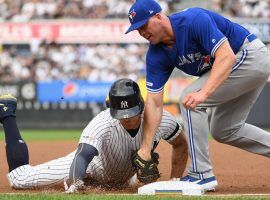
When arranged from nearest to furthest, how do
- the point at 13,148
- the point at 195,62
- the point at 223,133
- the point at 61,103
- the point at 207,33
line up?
the point at 207,33 < the point at 195,62 < the point at 223,133 < the point at 13,148 < the point at 61,103

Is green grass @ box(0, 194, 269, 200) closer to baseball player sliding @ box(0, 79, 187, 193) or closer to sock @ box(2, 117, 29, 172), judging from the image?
baseball player sliding @ box(0, 79, 187, 193)

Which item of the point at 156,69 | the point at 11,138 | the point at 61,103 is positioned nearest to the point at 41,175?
the point at 11,138

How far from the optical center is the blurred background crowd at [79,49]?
1878cm

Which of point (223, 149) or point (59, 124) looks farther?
point (59, 124)

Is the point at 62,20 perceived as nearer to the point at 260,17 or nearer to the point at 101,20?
the point at 101,20

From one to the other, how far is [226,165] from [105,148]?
10.7ft

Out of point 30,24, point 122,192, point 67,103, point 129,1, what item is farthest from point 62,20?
point 122,192

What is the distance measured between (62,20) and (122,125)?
16300 millimetres

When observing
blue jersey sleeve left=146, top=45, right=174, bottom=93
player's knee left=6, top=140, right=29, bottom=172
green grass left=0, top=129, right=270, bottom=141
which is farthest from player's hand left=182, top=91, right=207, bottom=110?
green grass left=0, top=129, right=270, bottom=141

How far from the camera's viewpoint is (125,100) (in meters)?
5.50

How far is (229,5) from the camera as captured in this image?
20.3 metres

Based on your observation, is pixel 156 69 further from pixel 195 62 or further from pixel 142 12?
pixel 142 12

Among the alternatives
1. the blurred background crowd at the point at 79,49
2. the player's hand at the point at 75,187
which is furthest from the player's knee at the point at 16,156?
the blurred background crowd at the point at 79,49

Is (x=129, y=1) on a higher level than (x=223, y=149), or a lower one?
higher
